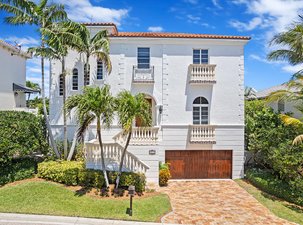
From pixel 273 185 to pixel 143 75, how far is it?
11789 millimetres

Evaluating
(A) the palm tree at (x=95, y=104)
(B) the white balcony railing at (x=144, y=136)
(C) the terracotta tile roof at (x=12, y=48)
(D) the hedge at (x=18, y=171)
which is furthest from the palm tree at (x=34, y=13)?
(C) the terracotta tile roof at (x=12, y=48)

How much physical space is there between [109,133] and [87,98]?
6318mm

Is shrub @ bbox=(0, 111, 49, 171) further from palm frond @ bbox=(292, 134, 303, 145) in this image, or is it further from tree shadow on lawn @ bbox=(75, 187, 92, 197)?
palm frond @ bbox=(292, 134, 303, 145)

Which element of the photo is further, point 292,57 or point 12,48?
point 12,48

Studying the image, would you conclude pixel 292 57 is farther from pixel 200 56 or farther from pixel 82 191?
pixel 82 191

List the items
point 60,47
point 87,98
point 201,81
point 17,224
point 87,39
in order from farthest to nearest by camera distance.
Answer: point 201,81
point 87,39
point 60,47
point 87,98
point 17,224

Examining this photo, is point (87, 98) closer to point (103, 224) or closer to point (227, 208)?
point (103, 224)

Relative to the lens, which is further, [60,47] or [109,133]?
[109,133]

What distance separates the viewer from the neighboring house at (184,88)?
17703 millimetres

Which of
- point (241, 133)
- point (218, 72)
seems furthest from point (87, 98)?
point (241, 133)

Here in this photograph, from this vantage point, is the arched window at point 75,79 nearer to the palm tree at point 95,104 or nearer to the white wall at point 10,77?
the palm tree at point 95,104

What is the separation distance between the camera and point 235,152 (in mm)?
18047

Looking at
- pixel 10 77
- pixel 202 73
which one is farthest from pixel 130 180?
pixel 10 77

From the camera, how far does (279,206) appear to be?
12.6 metres
